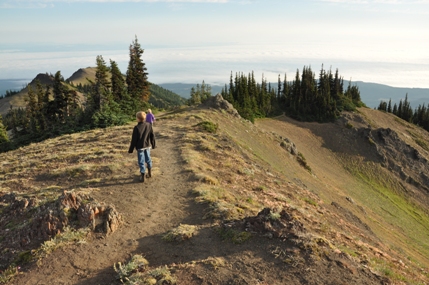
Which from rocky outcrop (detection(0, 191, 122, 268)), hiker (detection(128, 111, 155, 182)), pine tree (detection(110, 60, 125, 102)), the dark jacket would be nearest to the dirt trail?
rocky outcrop (detection(0, 191, 122, 268))

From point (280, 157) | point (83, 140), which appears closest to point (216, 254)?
point (83, 140)

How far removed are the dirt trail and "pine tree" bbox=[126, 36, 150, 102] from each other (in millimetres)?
56464

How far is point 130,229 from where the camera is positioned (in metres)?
11.6

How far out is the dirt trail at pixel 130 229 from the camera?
29.7ft

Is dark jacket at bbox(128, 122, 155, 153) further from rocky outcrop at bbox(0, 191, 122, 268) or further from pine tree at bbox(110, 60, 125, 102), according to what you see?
pine tree at bbox(110, 60, 125, 102)

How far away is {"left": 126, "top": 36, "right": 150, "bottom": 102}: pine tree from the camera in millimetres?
70875

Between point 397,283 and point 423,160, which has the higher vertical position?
point 397,283

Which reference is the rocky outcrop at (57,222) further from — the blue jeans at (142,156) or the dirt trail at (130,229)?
the blue jeans at (142,156)

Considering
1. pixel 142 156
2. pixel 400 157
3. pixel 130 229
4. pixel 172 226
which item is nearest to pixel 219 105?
pixel 142 156

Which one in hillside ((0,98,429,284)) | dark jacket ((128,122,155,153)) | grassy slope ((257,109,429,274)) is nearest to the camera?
hillside ((0,98,429,284))

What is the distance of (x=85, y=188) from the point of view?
15.4 meters

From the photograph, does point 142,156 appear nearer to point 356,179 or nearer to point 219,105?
point 219,105

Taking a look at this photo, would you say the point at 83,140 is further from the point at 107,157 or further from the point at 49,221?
the point at 49,221

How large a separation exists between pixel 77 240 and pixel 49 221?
1543mm
